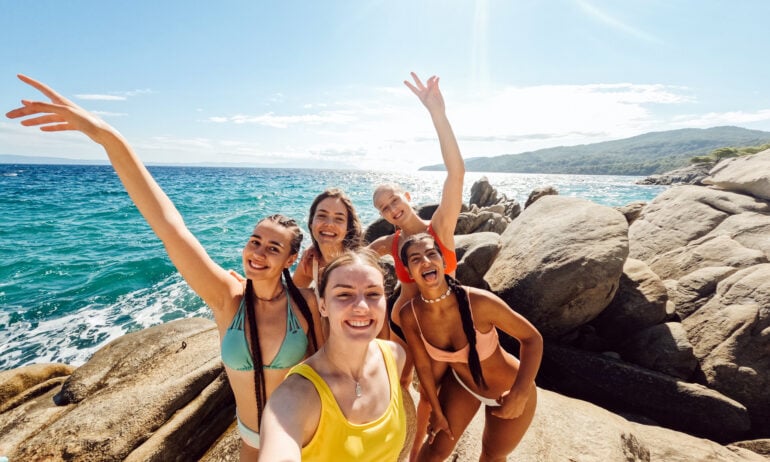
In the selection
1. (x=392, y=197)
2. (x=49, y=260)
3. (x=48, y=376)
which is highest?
(x=392, y=197)

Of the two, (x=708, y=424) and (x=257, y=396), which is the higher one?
(x=257, y=396)

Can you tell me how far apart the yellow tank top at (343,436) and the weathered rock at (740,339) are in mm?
6481

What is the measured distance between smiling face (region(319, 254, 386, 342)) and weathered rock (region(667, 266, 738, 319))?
741 cm

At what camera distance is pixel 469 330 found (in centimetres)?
306

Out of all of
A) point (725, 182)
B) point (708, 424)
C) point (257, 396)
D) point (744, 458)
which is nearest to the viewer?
point (257, 396)

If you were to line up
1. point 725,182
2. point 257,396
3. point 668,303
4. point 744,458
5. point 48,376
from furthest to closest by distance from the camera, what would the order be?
point 725,182 → point 668,303 → point 48,376 → point 744,458 → point 257,396

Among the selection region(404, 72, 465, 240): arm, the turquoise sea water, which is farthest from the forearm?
the turquoise sea water

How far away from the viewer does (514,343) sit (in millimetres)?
6844

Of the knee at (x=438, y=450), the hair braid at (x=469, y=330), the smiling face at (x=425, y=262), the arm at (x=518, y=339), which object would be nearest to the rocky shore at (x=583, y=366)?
the knee at (x=438, y=450)

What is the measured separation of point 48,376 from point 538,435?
7.40 m

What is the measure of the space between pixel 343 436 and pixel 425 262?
1577mm

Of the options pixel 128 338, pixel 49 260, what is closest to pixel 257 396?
pixel 128 338

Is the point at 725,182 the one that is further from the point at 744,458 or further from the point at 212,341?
the point at 212,341

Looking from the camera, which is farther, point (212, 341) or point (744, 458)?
point (212, 341)
